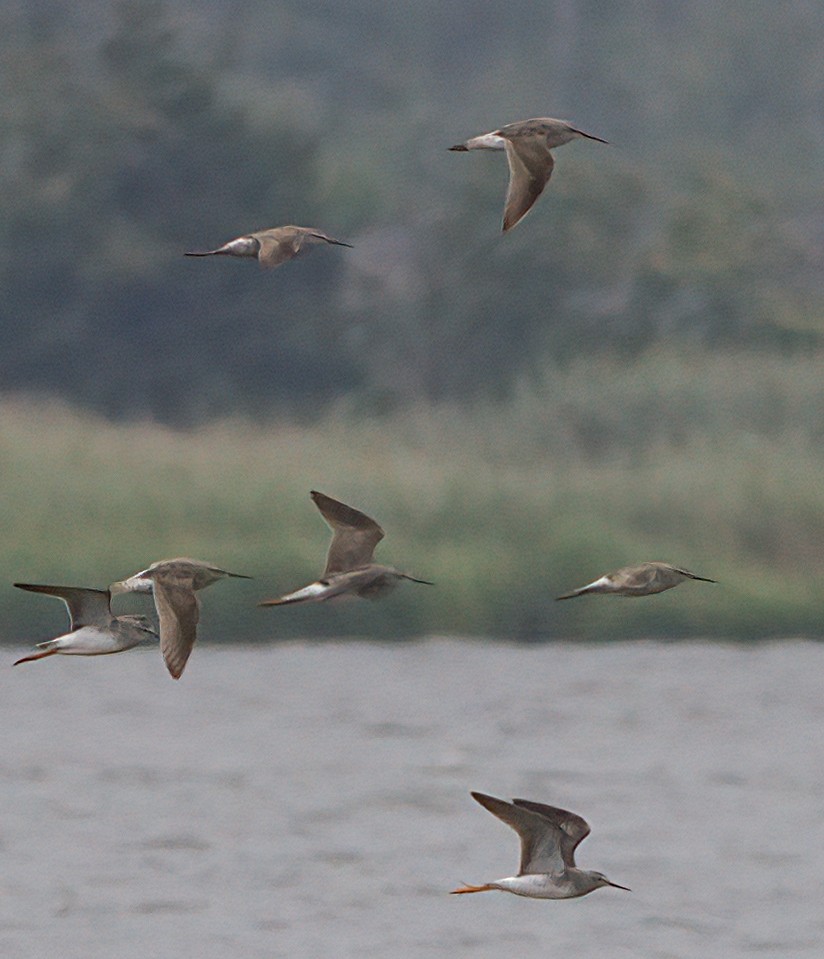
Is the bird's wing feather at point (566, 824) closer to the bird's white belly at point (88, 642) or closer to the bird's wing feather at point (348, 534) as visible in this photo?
the bird's wing feather at point (348, 534)

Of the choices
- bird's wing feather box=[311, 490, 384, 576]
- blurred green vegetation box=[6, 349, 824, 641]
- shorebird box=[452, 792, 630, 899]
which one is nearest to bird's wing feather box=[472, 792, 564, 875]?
shorebird box=[452, 792, 630, 899]

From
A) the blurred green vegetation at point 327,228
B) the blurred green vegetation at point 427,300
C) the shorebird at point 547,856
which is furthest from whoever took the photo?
the blurred green vegetation at point 327,228

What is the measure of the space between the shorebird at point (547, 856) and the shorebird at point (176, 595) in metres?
1.44

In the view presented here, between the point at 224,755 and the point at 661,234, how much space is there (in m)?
22.2

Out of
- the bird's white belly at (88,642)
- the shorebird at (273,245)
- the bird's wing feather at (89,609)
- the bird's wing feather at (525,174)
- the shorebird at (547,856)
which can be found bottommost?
the shorebird at (547,856)

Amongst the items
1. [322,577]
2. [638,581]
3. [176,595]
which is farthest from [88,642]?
[638,581]

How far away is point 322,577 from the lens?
7.71 m

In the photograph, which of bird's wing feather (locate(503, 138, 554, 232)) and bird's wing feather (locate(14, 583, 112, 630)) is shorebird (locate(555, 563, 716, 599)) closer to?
bird's wing feather (locate(503, 138, 554, 232))

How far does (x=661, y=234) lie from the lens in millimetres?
41156

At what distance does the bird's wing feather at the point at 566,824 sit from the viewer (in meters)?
8.02

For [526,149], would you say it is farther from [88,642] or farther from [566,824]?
[566,824]

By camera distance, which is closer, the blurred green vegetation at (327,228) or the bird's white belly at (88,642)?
the bird's white belly at (88,642)

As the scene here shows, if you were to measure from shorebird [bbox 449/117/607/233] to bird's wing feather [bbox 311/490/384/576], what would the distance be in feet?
4.64

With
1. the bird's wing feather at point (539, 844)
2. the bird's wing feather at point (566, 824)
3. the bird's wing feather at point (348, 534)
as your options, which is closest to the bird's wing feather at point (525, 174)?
the bird's wing feather at point (348, 534)
